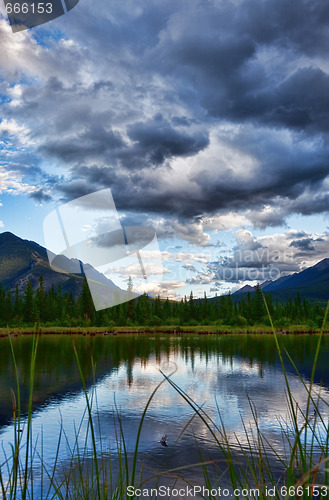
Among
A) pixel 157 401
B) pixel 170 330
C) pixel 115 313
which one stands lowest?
pixel 157 401

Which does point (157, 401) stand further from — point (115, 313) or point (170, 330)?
point (115, 313)

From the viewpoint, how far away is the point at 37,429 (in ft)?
44.1

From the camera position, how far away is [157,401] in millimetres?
18828

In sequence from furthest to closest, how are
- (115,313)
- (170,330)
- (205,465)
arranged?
(115,313), (170,330), (205,465)

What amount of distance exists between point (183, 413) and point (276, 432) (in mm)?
4267

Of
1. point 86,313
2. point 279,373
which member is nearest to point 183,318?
point 86,313

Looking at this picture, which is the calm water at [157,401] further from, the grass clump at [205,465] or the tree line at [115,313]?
the tree line at [115,313]

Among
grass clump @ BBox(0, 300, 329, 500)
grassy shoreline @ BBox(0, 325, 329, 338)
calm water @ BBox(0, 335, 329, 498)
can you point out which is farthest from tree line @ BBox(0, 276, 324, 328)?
grass clump @ BBox(0, 300, 329, 500)

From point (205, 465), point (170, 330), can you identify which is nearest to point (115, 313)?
point (170, 330)

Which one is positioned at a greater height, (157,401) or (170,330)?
(170,330)

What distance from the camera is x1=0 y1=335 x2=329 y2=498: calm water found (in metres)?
11.7

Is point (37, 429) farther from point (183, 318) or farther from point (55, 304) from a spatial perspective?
point (183, 318)

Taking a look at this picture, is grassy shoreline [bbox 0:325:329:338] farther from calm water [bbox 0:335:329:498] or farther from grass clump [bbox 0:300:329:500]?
grass clump [bbox 0:300:329:500]

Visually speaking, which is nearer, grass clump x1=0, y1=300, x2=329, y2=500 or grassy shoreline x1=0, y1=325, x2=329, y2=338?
grass clump x1=0, y1=300, x2=329, y2=500
